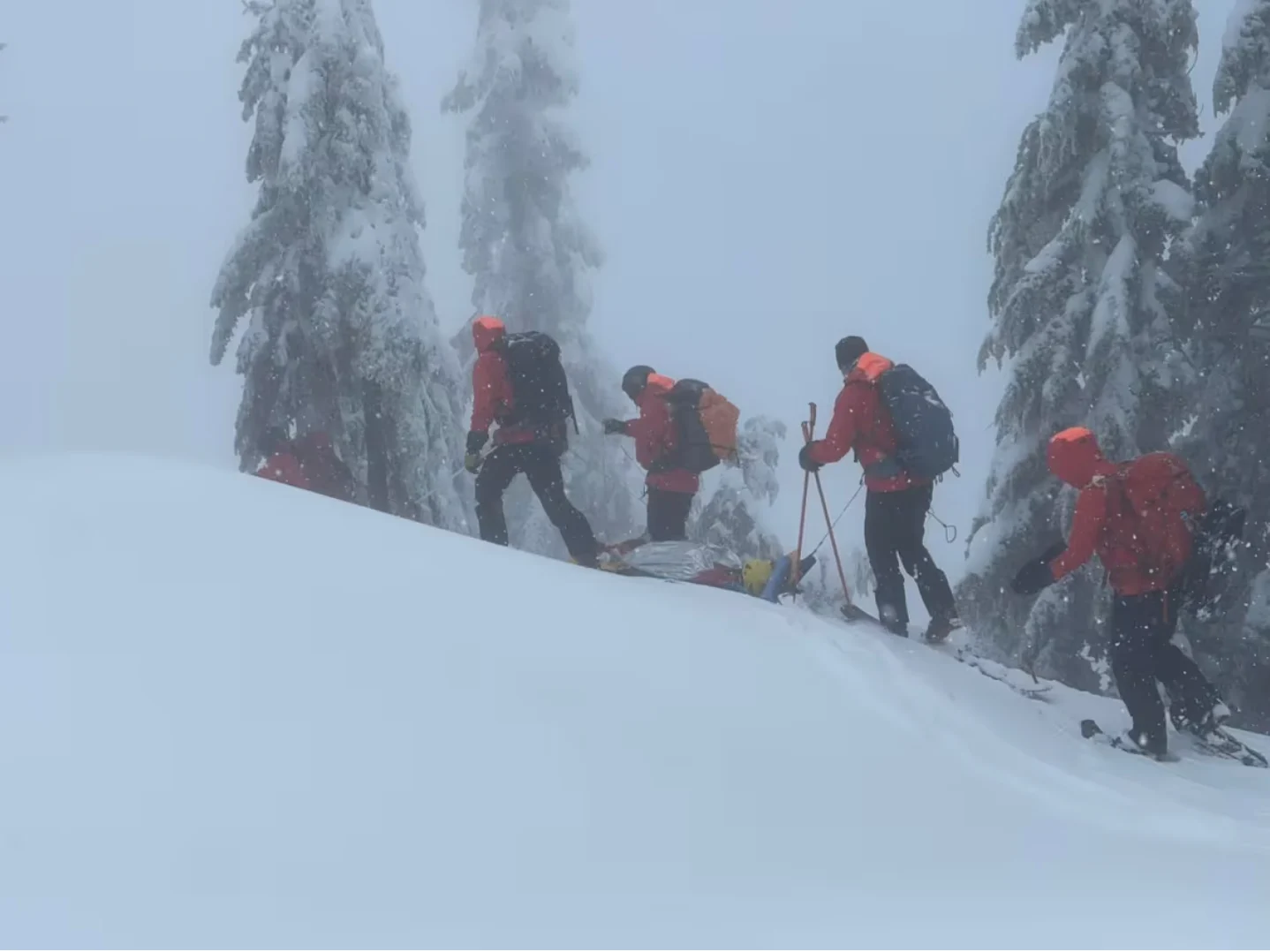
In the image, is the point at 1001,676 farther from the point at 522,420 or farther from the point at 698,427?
the point at 522,420

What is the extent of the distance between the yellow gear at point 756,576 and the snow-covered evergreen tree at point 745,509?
26.9 ft

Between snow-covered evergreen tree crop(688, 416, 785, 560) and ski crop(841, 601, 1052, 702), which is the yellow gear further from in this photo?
snow-covered evergreen tree crop(688, 416, 785, 560)

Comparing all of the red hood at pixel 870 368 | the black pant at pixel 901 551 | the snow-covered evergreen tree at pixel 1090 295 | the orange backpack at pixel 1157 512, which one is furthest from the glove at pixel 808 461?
the snow-covered evergreen tree at pixel 1090 295

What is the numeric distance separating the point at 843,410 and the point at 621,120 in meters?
131

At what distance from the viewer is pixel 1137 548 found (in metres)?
6.39

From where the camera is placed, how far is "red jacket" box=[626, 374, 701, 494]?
29.8 ft

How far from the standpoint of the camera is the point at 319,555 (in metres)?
5.06

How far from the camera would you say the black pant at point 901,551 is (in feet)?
25.2

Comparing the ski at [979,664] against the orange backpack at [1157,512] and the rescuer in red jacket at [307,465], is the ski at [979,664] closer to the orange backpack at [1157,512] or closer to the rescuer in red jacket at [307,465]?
the orange backpack at [1157,512]

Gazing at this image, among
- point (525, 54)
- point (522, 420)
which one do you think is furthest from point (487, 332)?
point (525, 54)

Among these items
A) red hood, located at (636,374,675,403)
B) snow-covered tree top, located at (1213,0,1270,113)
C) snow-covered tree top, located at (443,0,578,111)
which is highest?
snow-covered tree top, located at (443,0,578,111)

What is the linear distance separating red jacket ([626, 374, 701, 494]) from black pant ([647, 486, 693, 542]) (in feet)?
0.18

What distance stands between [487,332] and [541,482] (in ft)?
3.77

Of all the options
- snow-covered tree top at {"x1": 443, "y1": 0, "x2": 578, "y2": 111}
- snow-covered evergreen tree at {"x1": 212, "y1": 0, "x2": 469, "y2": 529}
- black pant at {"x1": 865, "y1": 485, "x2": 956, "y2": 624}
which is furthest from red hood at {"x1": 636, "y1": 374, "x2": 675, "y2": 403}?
snow-covered tree top at {"x1": 443, "y1": 0, "x2": 578, "y2": 111}
